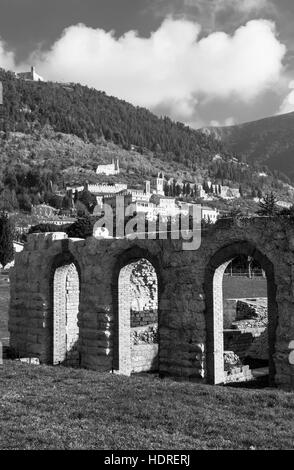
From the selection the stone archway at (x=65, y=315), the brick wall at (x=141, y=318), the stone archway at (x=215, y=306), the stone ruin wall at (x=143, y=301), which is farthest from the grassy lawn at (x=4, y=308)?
the stone archway at (x=215, y=306)

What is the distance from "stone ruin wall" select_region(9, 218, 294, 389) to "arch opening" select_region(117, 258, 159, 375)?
25 centimetres

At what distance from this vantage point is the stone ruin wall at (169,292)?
47.8 ft

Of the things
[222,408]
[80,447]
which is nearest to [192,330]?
[222,408]

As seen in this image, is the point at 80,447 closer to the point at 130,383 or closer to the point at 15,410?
the point at 15,410

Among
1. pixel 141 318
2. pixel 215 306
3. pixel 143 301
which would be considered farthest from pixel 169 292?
pixel 141 318

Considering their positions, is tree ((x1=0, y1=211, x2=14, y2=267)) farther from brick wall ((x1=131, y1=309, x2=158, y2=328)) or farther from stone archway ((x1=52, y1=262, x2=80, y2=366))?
stone archway ((x1=52, y1=262, x2=80, y2=366))

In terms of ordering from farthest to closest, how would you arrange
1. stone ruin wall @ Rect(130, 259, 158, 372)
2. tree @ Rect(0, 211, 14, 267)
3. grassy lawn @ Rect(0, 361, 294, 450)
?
tree @ Rect(0, 211, 14, 267) → stone ruin wall @ Rect(130, 259, 158, 372) → grassy lawn @ Rect(0, 361, 294, 450)

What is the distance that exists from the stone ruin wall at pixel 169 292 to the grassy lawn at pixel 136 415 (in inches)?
115

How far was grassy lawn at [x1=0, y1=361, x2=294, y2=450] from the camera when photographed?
8.53 metres

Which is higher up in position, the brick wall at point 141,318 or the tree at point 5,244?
the tree at point 5,244

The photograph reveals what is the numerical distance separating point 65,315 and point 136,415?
11323 millimetres

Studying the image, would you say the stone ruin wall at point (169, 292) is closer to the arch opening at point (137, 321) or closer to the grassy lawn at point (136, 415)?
the arch opening at point (137, 321)

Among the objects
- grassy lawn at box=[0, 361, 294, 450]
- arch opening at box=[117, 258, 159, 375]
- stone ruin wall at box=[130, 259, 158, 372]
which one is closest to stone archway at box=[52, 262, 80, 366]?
arch opening at box=[117, 258, 159, 375]
